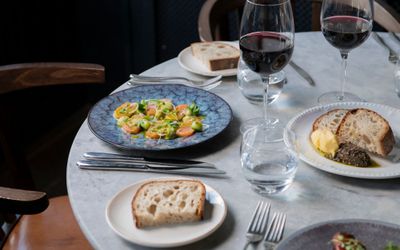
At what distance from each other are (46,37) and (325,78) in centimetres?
168

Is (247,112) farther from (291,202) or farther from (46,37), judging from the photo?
(46,37)

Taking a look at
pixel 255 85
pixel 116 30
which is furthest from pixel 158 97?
pixel 116 30

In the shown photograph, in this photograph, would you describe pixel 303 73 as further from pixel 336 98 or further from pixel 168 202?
pixel 168 202

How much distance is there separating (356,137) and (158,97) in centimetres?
47

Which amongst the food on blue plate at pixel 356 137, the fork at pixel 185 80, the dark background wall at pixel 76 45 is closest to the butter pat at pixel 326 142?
the food on blue plate at pixel 356 137

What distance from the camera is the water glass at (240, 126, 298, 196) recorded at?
106cm

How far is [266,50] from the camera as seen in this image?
3.79ft

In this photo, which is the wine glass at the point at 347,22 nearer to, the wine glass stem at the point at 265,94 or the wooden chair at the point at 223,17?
the wine glass stem at the point at 265,94

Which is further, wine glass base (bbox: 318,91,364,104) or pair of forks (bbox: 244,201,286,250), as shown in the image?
wine glass base (bbox: 318,91,364,104)

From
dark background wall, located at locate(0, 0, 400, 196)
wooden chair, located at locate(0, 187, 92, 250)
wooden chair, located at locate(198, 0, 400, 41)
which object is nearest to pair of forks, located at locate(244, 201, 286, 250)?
wooden chair, located at locate(0, 187, 92, 250)

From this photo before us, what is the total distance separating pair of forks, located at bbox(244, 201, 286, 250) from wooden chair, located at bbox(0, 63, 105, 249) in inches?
21.4

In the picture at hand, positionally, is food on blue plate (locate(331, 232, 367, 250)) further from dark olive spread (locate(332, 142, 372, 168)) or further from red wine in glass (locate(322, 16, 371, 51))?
red wine in glass (locate(322, 16, 371, 51))

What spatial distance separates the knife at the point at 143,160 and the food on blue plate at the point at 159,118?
2.9 inches

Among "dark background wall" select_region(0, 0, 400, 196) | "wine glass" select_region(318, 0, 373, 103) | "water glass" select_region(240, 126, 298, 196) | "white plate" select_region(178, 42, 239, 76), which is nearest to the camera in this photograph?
"water glass" select_region(240, 126, 298, 196)
